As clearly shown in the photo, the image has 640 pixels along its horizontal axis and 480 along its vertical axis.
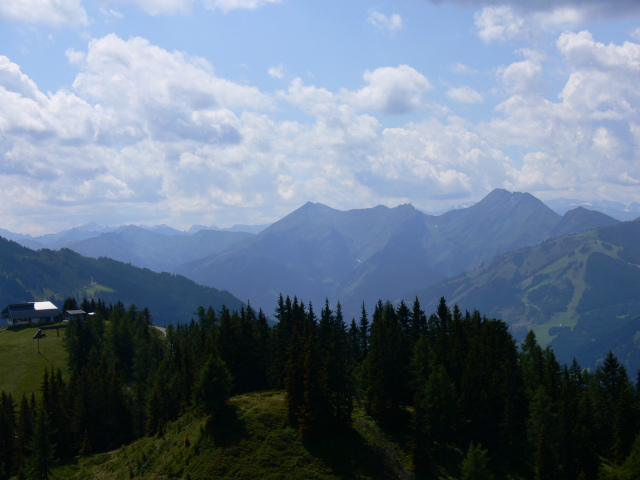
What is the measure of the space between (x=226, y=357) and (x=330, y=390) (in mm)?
28789

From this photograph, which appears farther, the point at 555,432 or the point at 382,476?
the point at 555,432

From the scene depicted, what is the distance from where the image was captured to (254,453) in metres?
64.6

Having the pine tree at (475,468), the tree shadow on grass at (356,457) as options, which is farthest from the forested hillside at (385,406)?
the tree shadow on grass at (356,457)

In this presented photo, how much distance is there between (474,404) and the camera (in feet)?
256

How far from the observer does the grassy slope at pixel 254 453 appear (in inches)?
2448

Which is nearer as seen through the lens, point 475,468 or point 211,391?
point 475,468

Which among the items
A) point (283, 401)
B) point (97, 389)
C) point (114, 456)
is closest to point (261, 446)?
point (283, 401)

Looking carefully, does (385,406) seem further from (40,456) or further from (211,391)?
(40,456)

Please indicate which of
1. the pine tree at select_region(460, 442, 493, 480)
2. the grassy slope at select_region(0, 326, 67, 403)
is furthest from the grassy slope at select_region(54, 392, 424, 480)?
the grassy slope at select_region(0, 326, 67, 403)

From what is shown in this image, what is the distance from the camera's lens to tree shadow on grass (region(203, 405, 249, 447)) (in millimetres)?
67488

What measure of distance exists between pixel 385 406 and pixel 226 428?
25.5 m

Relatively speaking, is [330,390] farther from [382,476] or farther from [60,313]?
[60,313]

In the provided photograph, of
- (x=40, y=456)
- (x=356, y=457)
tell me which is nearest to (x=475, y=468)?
(x=356, y=457)

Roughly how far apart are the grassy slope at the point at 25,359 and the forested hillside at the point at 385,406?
15.0 m
